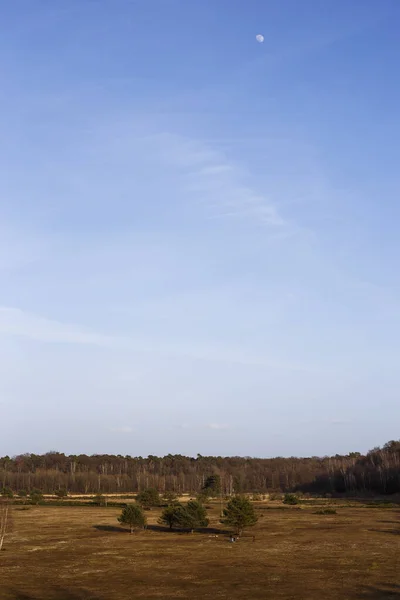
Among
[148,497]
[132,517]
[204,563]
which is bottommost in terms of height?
[204,563]

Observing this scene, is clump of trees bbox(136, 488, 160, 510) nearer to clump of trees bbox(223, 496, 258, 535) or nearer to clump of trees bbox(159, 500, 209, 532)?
clump of trees bbox(159, 500, 209, 532)

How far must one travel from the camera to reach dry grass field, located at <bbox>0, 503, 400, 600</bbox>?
110 feet

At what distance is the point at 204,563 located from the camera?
42.9m

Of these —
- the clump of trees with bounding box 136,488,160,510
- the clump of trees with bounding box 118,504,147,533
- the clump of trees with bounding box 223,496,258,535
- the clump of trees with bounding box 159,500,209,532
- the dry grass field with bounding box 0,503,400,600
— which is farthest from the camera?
the clump of trees with bounding box 136,488,160,510

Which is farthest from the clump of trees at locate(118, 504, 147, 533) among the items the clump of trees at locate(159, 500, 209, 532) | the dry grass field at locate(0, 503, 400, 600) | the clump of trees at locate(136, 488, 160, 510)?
the clump of trees at locate(136, 488, 160, 510)

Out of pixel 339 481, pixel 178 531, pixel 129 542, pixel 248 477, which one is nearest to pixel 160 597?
pixel 129 542

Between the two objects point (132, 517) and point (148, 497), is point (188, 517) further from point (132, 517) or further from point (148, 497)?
point (148, 497)

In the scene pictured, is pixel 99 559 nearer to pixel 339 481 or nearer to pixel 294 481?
pixel 339 481

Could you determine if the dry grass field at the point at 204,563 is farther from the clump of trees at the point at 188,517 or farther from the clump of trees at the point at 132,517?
the clump of trees at the point at 188,517

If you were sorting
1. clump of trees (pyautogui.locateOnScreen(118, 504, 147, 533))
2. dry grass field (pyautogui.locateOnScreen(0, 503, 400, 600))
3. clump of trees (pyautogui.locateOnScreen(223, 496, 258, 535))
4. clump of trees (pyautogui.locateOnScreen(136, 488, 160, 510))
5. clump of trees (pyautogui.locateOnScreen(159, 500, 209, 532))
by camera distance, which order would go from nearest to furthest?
dry grass field (pyautogui.locateOnScreen(0, 503, 400, 600)) < clump of trees (pyautogui.locateOnScreen(223, 496, 258, 535)) < clump of trees (pyautogui.locateOnScreen(159, 500, 209, 532)) < clump of trees (pyautogui.locateOnScreen(118, 504, 147, 533)) < clump of trees (pyautogui.locateOnScreen(136, 488, 160, 510))

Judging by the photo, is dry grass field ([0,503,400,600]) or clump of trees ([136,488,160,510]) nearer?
dry grass field ([0,503,400,600])

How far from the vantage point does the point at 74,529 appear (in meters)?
68.6

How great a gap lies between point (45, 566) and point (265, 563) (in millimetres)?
15159

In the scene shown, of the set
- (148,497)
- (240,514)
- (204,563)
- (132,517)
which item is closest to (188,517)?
(132,517)
